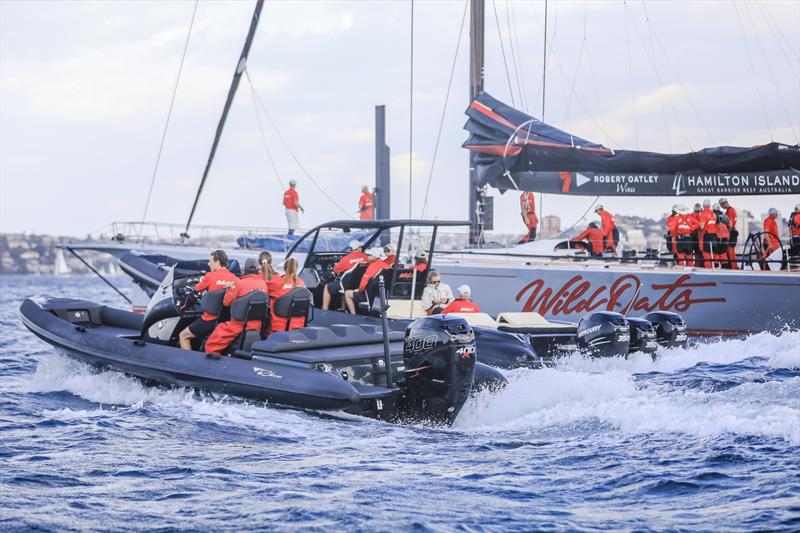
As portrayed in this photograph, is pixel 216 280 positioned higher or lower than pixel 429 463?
higher

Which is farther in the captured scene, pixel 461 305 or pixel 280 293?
pixel 461 305

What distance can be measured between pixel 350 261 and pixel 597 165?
5.91 metres

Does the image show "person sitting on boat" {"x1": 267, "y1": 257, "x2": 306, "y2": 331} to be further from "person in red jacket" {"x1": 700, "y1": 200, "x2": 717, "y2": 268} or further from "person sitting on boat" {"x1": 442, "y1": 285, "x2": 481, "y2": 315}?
"person in red jacket" {"x1": 700, "y1": 200, "x2": 717, "y2": 268}

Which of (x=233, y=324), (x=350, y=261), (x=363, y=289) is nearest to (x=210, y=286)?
(x=233, y=324)

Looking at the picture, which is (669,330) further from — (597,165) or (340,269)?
(597,165)

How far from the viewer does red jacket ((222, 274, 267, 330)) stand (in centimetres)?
1002

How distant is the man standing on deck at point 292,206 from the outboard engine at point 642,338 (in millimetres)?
9634

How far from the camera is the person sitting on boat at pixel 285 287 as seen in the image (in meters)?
10.2

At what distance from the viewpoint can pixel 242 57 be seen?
21.2 metres

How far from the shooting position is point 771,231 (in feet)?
60.8

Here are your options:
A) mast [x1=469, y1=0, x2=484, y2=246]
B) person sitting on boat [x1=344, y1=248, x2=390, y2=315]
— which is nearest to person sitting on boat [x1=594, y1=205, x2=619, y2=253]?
mast [x1=469, y1=0, x2=484, y2=246]

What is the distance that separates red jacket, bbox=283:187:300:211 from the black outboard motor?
12397mm

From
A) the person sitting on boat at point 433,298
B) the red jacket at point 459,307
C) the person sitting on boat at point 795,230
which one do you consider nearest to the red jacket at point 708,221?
the person sitting on boat at point 795,230

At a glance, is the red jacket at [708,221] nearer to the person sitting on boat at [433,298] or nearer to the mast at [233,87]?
the person sitting on boat at [433,298]
